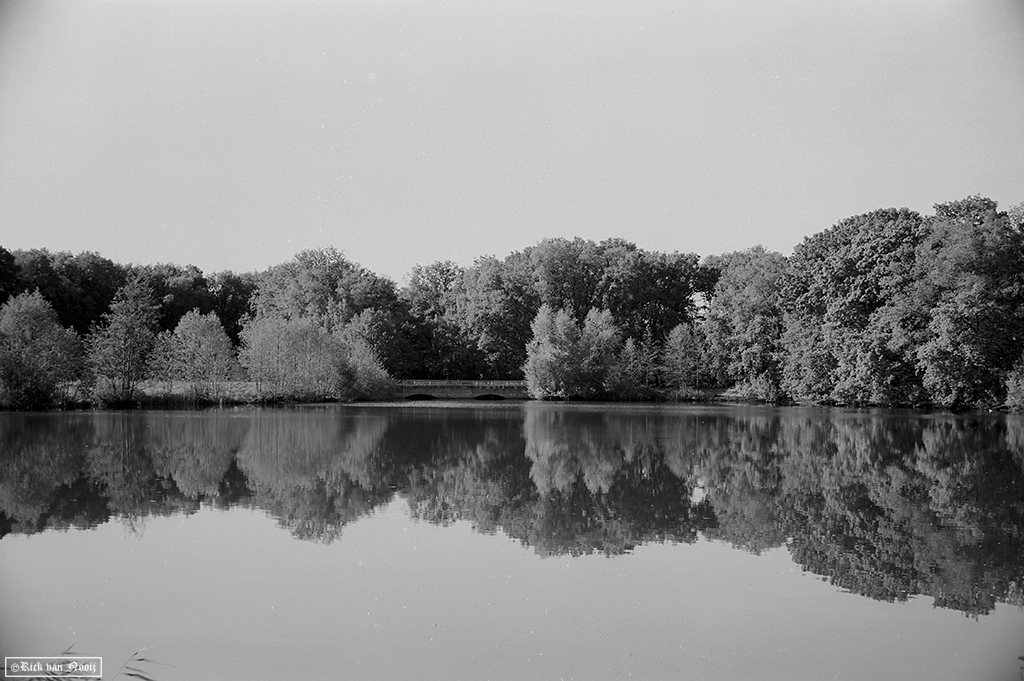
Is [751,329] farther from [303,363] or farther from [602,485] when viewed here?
[602,485]

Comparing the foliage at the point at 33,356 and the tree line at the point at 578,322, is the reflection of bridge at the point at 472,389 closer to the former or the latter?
the tree line at the point at 578,322

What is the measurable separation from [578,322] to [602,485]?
50165 millimetres

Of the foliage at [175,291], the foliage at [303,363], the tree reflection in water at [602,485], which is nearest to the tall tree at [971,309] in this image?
the tree reflection in water at [602,485]

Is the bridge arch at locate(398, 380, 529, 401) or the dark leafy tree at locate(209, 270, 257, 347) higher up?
the dark leafy tree at locate(209, 270, 257, 347)

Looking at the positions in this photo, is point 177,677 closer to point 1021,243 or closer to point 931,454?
point 931,454

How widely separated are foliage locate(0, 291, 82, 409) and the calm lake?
49.3 feet

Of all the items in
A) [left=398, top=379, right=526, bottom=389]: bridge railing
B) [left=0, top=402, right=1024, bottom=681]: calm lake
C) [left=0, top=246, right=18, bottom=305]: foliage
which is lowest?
[left=0, top=402, right=1024, bottom=681]: calm lake

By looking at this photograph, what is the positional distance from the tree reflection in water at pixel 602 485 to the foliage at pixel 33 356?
18.3 ft

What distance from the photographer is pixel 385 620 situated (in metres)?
8.57

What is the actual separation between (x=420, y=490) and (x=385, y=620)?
24.7 feet

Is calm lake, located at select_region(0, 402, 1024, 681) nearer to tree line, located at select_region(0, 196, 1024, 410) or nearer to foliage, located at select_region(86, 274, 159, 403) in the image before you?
foliage, located at select_region(86, 274, 159, 403)

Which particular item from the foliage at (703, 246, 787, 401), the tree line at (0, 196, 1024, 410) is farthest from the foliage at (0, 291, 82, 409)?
the foliage at (703, 246, 787, 401)

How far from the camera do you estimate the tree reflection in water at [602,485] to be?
38.5 feet

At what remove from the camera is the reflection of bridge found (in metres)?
59.8
